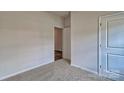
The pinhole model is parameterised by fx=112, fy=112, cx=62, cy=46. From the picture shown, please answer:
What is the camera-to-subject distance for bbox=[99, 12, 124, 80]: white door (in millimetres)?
3061

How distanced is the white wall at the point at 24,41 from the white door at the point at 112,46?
2.58 m

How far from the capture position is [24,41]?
405 cm

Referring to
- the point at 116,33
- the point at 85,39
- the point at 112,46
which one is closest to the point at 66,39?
the point at 85,39

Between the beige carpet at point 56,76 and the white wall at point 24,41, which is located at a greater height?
the white wall at point 24,41

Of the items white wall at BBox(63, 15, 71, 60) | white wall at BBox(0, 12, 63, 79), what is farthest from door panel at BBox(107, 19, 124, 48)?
white wall at BBox(63, 15, 71, 60)

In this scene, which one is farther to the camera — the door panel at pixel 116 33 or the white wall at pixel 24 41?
the white wall at pixel 24 41

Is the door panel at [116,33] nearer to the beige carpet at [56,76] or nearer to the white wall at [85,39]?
the white wall at [85,39]

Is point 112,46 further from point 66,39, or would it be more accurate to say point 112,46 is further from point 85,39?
point 66,39

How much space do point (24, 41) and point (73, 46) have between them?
79.9 inches

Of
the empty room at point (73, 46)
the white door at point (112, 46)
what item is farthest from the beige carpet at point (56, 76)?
the white door at point (112, 46)

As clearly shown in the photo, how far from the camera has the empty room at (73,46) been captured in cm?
321

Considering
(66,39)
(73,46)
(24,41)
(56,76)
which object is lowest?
(56,76)

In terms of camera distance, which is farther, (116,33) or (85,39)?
(85,39)
